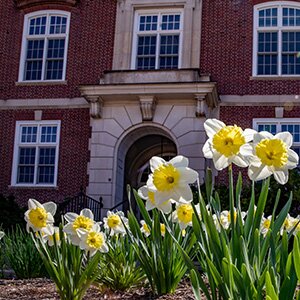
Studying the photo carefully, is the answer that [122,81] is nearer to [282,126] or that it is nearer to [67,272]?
[282,126]

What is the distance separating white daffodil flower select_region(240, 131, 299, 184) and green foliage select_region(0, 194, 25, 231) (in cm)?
1212

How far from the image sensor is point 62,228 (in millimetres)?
3951

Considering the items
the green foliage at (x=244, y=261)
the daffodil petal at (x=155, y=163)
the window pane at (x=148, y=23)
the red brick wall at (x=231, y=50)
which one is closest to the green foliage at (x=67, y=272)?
the green foliage at (x=244, y=261)

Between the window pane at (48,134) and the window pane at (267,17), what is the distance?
7429 millimetres

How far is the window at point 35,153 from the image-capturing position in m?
16.9

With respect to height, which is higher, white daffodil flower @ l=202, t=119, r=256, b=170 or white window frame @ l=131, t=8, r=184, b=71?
white window frame @ l=131, t=8, r=184, b=71

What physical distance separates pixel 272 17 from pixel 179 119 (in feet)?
15.3

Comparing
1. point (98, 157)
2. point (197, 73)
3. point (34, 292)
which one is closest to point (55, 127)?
point (98, 157)

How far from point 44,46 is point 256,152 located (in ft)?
53.1

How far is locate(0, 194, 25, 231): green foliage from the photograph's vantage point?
14.2 meters

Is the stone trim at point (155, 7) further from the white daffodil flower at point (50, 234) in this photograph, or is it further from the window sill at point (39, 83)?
the white daffodil flower at point (50, 234)

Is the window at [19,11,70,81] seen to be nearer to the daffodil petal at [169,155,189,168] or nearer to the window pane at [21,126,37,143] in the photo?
the window pane at [21,126,37,143]

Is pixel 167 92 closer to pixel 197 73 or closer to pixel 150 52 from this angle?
pixel 197 73

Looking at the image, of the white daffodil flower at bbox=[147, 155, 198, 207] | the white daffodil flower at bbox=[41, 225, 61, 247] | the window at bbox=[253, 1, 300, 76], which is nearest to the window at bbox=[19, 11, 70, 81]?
the window at bbox=[253, 1, 300, 76]
